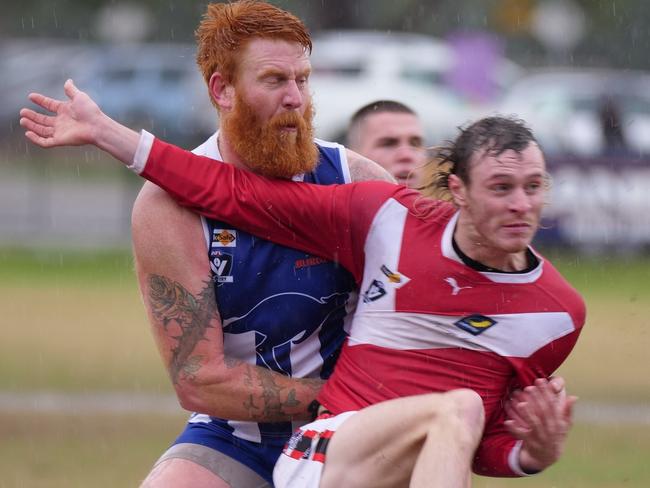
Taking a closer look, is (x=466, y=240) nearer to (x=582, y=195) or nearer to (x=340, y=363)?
(x=340, y=363)

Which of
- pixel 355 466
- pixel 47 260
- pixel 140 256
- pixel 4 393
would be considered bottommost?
pixel 47 260

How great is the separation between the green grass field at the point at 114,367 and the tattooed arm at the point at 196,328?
3202 millimetres

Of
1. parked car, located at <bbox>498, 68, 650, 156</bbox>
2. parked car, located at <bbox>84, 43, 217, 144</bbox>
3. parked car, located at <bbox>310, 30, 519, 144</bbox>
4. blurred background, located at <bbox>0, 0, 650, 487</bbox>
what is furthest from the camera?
parked car, located at <bbox>84, 43, 217, 144</bbox>

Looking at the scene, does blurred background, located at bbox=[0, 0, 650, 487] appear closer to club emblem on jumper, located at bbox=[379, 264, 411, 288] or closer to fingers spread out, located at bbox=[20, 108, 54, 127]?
club emblem on jumper, located at bbox=[379, 264, 411, 288]

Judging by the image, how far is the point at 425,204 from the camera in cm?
468

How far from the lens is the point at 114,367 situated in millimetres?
11367

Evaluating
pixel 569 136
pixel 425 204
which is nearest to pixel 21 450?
pixel 425 204

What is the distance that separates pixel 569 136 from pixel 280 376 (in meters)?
14.5

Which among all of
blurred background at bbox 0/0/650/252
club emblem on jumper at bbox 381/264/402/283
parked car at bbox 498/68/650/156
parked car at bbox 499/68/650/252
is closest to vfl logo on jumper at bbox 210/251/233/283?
club emblem on jumper at bbox 381/264/402/283

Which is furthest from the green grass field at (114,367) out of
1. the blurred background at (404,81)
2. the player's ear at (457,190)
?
the player's ear at (457,190)

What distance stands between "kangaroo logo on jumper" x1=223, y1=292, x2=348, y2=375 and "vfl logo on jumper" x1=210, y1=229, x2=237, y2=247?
0.78 ft

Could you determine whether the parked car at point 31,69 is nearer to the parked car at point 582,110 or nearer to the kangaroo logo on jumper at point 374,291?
the parked car at point 582,110

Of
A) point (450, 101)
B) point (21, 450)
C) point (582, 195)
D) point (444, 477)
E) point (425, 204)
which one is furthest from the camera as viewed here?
point (450, 101)

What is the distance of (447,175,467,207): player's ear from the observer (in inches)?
179
